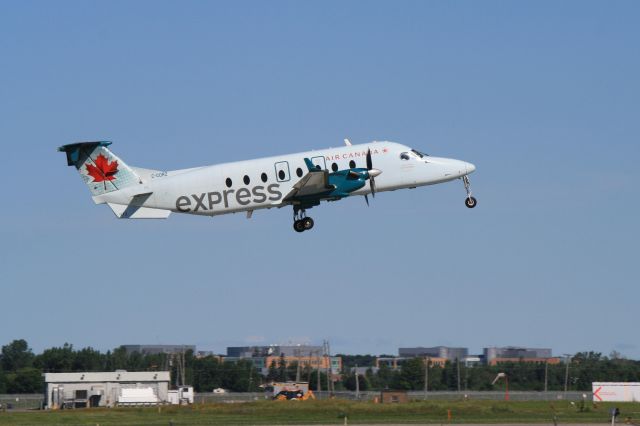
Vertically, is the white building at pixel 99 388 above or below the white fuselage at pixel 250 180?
below

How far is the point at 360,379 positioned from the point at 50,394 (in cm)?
6203

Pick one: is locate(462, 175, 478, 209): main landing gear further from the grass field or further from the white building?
the white building

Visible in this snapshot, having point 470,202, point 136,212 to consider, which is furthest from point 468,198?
point 136,212

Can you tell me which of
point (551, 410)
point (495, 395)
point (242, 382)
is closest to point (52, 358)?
point (242, 382)

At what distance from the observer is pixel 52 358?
160 m

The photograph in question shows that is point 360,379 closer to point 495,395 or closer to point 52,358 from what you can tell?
point 52,358

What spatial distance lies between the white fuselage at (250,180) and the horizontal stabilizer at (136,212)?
10.6 inches

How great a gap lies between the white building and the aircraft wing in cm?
4126

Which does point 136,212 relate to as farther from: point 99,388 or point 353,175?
point 99,388

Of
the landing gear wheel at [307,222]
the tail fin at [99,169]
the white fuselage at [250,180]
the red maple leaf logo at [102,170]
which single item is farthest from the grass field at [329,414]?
the red maple leaf logo at [102,170]

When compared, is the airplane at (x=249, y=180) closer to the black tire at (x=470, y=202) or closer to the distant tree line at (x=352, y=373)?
the black tire at (x=470, y=202)

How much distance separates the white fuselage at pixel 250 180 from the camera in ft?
204

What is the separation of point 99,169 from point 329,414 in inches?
983

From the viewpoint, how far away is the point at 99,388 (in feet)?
342
